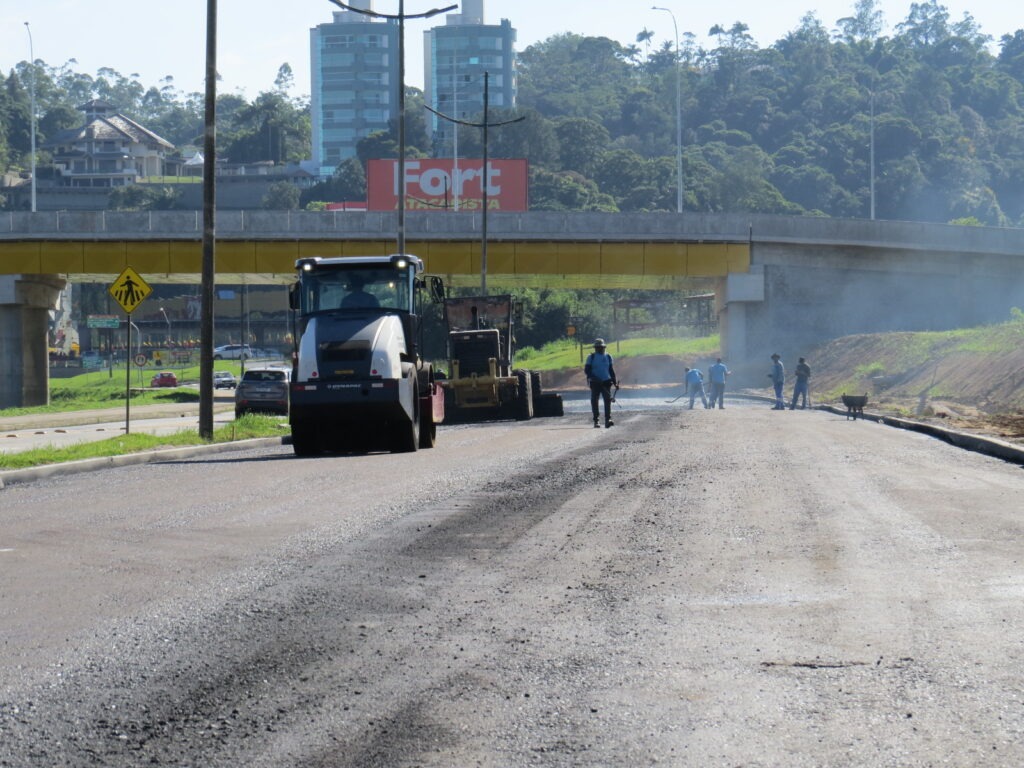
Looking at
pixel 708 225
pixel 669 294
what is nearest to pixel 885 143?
pixel 669 294

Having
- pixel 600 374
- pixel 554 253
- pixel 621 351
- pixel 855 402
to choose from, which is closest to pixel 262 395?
pixel 554 253

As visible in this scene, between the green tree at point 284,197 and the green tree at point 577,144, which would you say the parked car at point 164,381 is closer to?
the green tree at point 577,144

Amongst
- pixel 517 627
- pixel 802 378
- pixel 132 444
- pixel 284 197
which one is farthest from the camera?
pixel 284 197

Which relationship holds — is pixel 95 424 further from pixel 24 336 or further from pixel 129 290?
pixel 129 290

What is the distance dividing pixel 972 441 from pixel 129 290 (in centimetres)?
1537

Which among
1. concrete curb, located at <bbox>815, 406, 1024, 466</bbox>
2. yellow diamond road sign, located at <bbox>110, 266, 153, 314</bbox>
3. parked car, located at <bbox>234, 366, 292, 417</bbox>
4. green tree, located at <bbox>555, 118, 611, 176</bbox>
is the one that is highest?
green tree, located at <bbox>555, 118, 611, 176</bbox>

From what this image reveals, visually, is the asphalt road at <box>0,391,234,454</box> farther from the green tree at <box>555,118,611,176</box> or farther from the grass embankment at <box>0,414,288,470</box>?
the green tree at <box>555,118,611,176</box>

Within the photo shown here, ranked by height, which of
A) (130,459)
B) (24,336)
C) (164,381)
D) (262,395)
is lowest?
(164,381)

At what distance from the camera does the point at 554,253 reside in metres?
58.2

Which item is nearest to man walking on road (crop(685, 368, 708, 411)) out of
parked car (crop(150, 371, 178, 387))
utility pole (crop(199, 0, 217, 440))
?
utility pole (crop(199, 0, 217, 440))

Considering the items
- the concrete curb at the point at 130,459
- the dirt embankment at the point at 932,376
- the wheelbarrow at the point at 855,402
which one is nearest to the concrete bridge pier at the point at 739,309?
the dirt embankment at the point at 932,376

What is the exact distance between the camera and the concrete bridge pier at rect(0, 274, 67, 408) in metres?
57.7

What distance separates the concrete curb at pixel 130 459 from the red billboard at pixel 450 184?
53.4 meters

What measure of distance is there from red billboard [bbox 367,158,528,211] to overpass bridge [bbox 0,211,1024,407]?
2065 cm
